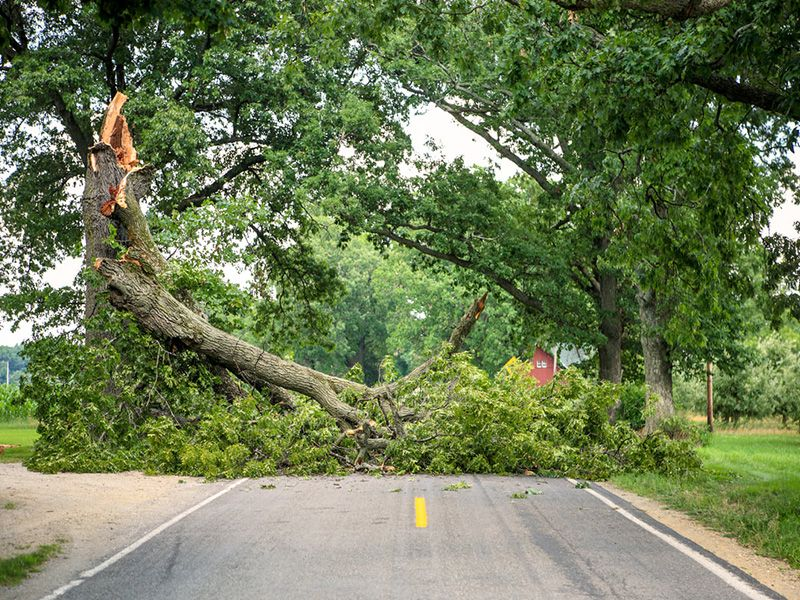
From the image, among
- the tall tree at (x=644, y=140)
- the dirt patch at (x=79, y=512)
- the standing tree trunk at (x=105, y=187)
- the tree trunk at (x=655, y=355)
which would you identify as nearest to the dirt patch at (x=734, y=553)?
the tall tree at (x=644, y=140)

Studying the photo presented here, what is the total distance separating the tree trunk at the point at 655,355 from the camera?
25.6 metres

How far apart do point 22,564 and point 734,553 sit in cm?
654

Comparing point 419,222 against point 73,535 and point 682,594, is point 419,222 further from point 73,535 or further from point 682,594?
point 682,594

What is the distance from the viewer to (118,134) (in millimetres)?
20562

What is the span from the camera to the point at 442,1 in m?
14.6

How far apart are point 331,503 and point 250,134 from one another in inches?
617

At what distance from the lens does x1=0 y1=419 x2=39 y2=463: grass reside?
20.3 m

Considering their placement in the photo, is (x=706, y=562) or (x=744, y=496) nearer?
(x=706, y=562)

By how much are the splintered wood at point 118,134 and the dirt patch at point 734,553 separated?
13.6m

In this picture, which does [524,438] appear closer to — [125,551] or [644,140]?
[644,140]

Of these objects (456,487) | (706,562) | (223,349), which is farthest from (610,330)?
(706,562)

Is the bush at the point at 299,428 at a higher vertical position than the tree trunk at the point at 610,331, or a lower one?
lower

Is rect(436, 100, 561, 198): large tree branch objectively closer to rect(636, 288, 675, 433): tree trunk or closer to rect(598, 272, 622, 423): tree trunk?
rect(598, 272, 622, 423): tree trunk

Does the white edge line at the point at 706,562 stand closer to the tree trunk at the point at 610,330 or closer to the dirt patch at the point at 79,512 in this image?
the dirt patch at the point at 79,512
